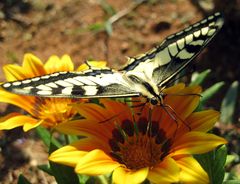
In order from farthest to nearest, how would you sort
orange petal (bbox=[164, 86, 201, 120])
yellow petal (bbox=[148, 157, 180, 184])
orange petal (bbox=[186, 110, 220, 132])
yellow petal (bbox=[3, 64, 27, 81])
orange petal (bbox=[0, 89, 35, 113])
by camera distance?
yellow petal (bbox=[3, 64, 27, 81]) → orange petal (bbox=[0, 89, 35, 113]) → orange petal (bbox=[164, 86, 201, 120]) → orange petal (bbox=[186, 110, 220, 132]) → yellow petal (bbox=[148, 157, 180, 184])

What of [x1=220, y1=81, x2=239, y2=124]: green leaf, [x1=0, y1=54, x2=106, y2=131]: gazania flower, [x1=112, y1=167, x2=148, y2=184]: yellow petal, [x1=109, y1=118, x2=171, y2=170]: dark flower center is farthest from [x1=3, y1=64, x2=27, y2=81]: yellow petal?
[x1=220, y1=81, x2=239, y2=124]: green leaf

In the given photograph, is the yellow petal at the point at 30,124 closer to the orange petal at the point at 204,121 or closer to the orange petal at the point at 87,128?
the orange petal at the point at 87,128

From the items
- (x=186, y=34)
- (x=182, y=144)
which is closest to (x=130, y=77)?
(x=186, y=34)

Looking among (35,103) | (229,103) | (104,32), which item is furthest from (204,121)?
(104,32)

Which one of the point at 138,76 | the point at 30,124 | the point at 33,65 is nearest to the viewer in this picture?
the point at 30,124

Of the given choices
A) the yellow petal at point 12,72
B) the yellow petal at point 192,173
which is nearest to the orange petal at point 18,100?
the yellow petal at point 12,72

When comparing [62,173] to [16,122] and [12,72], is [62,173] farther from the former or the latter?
[12,72]

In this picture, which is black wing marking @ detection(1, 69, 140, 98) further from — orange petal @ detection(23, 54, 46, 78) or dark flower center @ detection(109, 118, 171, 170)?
orange petal @ detection(23, 54, 46, 78)
